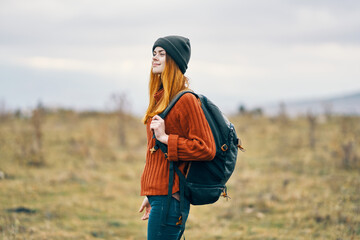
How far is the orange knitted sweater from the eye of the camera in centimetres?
240

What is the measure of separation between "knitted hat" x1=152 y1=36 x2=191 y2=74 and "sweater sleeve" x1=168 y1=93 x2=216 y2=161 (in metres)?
0.28

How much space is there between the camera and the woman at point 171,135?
2.43 metres

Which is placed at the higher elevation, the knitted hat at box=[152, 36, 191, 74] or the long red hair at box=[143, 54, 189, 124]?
the knitted hat at box=[152, 36, 191, 74]

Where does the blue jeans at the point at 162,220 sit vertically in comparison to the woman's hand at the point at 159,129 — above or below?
below

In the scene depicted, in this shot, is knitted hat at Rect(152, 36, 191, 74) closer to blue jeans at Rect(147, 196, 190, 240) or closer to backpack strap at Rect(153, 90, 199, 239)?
backpack strap at Rect(153, 90, 199, 239)

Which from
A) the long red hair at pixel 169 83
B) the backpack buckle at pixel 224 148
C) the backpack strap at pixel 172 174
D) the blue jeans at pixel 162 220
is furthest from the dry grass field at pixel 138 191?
the backpack buckle at pixel 224 148

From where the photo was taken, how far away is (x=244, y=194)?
8523 mm

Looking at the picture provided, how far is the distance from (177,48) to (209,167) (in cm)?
86

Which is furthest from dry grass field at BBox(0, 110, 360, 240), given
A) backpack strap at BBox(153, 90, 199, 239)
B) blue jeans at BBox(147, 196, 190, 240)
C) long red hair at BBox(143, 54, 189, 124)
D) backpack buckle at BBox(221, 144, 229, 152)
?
backpack buckle at BBox(221, 144, 229, 152)

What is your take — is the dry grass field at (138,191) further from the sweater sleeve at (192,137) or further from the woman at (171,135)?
the sweater sleeve at (192,137)

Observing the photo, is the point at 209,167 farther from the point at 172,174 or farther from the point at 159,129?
the point at 159,129

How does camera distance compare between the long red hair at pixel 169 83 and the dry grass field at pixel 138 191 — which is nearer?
the long red hair at pixel 169 83

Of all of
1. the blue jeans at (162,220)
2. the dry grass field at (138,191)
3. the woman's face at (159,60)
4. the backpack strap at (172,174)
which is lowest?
the dry grass field at (138,191)

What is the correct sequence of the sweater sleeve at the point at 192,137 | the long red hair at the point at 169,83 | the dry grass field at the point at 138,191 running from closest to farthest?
1. the sweater sleeve at the point at 192,137
2. the long red hair at the point at 169,83
3. the dry grass field at the point at 138,191
